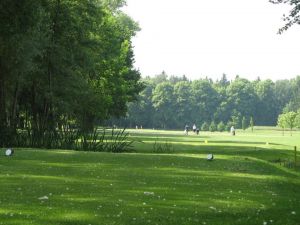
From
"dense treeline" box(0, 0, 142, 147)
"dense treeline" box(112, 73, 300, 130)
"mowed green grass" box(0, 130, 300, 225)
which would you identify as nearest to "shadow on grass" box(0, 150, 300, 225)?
"mowed green grass" box(0, 130, 300, 225)

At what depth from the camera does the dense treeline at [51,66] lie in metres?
28.5

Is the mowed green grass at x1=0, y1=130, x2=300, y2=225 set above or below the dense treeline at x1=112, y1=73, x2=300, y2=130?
below

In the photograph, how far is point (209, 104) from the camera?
187 metres

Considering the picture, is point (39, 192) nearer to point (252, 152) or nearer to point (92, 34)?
point (252, 152)

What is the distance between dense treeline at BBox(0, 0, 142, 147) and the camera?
28.5m

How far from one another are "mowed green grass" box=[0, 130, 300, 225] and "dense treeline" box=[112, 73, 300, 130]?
471 feet

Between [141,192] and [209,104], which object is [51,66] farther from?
[209,104]

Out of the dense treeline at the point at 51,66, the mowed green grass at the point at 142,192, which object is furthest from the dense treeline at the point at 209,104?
the mowed green grass at the point at 142,192

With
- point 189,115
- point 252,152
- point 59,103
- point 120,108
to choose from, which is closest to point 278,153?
point 252,152

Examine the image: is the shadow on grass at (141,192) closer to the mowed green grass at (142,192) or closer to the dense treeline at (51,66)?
the mowed green grass at (142,192)

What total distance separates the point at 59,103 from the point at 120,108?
25.4 metres

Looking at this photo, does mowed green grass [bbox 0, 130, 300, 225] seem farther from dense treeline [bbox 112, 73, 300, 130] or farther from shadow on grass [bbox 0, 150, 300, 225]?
dense treeline [bbox 112, 73, 300, 130]

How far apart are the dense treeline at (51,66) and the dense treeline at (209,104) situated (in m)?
108

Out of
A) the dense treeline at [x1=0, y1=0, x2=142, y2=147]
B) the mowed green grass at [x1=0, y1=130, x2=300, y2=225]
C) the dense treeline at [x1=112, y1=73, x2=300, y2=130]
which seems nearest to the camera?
the mowed green grass at [x1=0, y1=130, x2=300, y2=225]
